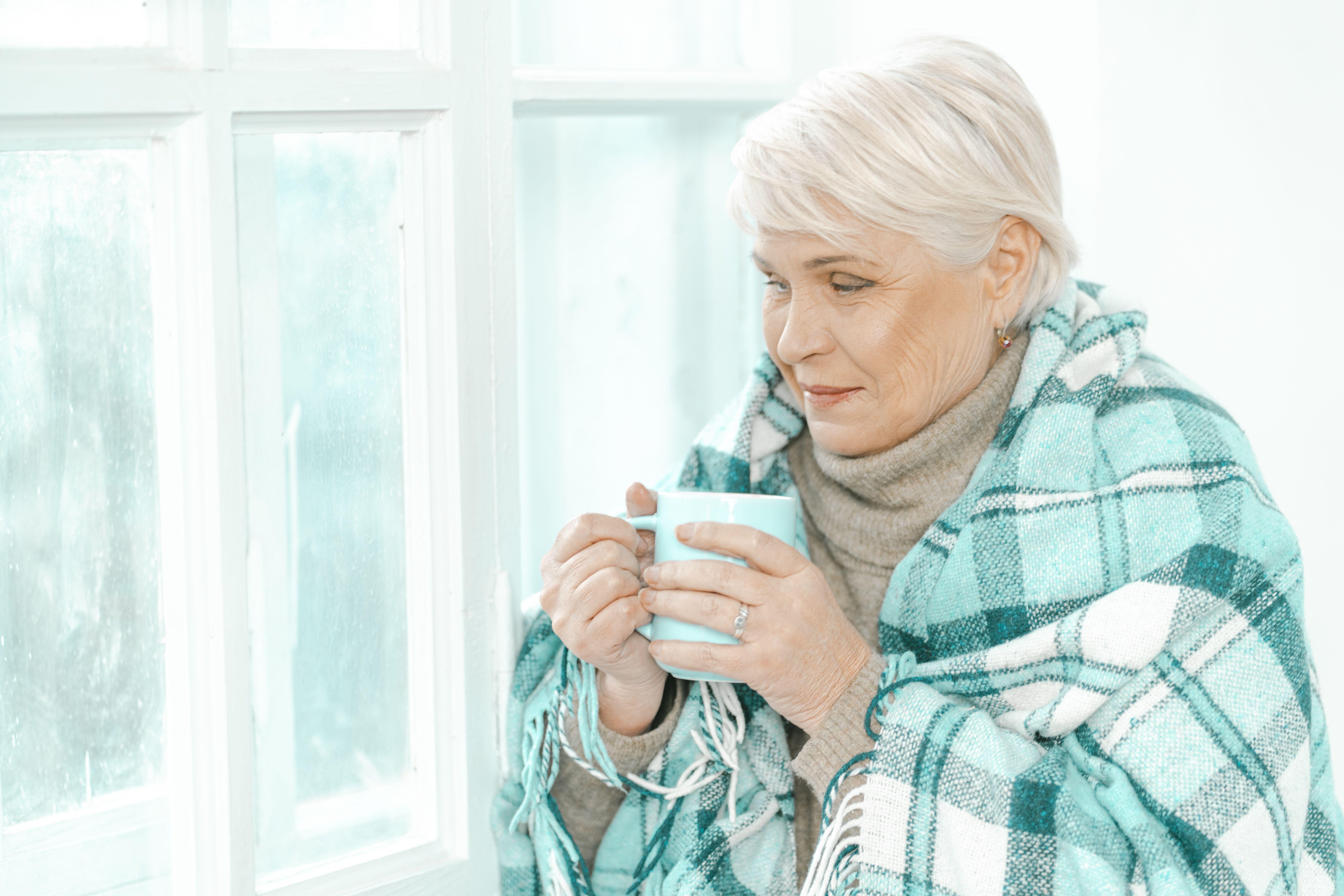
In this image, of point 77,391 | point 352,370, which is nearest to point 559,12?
point 352,370

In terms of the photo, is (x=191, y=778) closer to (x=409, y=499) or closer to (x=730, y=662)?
(x=409, y=499)

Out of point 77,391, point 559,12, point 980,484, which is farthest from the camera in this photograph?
point 559,12

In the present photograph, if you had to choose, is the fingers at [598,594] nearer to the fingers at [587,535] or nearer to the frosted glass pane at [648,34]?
the fingers at [587,535]

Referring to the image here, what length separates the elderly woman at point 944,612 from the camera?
39.6 inches

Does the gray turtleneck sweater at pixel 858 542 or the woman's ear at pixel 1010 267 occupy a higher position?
the woman's ear at pixel 1010 267

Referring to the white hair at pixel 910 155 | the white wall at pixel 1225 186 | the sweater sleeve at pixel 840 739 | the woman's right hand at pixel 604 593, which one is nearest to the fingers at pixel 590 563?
the woman's right hand at pixel 604 593

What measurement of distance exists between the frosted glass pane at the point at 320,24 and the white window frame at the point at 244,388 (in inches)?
0.6

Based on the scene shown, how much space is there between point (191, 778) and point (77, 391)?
327 mm

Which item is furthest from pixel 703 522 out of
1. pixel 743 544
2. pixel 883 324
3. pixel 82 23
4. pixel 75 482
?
pixel 82 23

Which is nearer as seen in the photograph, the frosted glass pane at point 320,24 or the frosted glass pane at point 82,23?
the frosted glass pane at point 82,23

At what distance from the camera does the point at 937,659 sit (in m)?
1.16

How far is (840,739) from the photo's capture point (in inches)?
Answer: 42.5

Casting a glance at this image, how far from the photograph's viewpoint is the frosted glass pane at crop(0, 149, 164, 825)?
35.5 inches

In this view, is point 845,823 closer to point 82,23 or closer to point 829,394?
point 829,394
